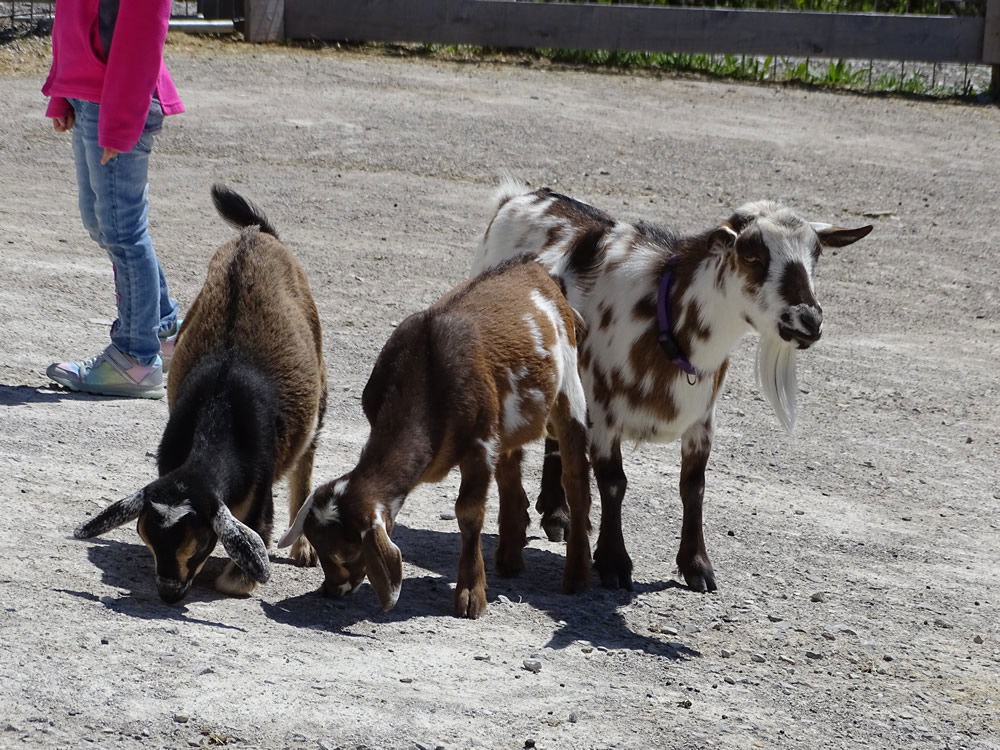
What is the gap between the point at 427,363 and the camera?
5.14 meters

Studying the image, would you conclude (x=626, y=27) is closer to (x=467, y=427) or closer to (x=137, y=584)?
(x=467, y=427)

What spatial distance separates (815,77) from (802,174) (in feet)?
11.9

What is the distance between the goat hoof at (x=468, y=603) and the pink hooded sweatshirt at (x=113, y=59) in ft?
8.49

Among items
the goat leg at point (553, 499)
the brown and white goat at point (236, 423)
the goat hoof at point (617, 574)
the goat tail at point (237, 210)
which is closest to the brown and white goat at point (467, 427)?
the goat hoof at point (617, 574)

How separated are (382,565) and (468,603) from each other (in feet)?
1.66

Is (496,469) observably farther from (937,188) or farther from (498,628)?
(937,188)

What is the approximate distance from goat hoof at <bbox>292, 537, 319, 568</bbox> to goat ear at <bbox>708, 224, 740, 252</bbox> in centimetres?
192

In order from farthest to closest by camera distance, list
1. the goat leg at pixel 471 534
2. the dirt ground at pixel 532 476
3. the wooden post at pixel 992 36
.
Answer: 1. the wooden post at pixel 992 36
2. the goat leg at pixel 471 534
3. the dirt ground at pixel 532 476

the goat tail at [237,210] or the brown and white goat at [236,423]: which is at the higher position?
the goat tail at [237,210]

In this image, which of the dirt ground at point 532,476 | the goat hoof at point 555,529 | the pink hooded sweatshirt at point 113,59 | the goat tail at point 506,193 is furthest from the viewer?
the goat tail at point 506,193

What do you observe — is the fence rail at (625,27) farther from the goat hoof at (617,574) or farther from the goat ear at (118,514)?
the goat ear at (118,514)

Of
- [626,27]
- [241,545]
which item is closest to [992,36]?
[626,27]

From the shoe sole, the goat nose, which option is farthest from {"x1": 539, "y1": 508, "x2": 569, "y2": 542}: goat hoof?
the shoe sole

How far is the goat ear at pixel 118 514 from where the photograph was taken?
480cm
